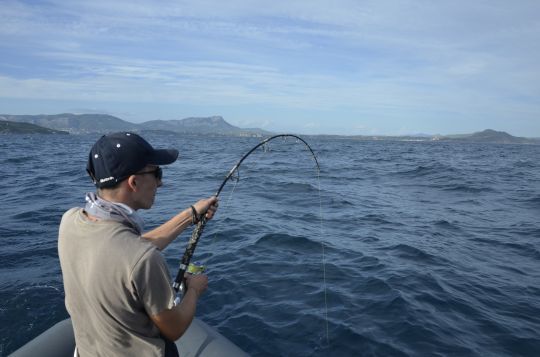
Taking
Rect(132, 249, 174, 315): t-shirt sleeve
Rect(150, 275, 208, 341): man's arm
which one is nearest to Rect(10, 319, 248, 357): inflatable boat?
Rect(150, 275, 208, 341): man's arm

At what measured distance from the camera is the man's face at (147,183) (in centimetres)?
223

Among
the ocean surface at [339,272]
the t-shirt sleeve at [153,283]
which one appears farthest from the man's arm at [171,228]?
the ocean surface at [339,272]

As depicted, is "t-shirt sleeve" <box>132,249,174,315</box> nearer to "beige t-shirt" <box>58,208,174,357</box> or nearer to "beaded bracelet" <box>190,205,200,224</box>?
"beige t-shirt" <box>58,208,174,357</box>

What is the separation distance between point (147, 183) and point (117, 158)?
0.24 m

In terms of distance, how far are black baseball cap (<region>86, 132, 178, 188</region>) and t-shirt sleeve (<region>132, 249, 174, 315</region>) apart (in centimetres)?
52

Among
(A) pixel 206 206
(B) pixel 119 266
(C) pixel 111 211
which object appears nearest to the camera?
(B) pixel 119 266

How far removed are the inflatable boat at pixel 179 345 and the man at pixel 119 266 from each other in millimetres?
1726

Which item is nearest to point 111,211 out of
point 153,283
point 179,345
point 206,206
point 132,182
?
point 132,182

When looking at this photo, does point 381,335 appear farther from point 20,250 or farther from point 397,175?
point 397,175

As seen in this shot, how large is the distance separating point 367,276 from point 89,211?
6028 millimetres

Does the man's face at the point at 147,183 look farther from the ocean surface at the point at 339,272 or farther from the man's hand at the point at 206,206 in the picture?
the ocean surface at the point at 339,272

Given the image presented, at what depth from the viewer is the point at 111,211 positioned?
206 cm

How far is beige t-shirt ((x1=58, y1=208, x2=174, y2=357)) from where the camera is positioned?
1.85 meters

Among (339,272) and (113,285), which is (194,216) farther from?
(339,272)
